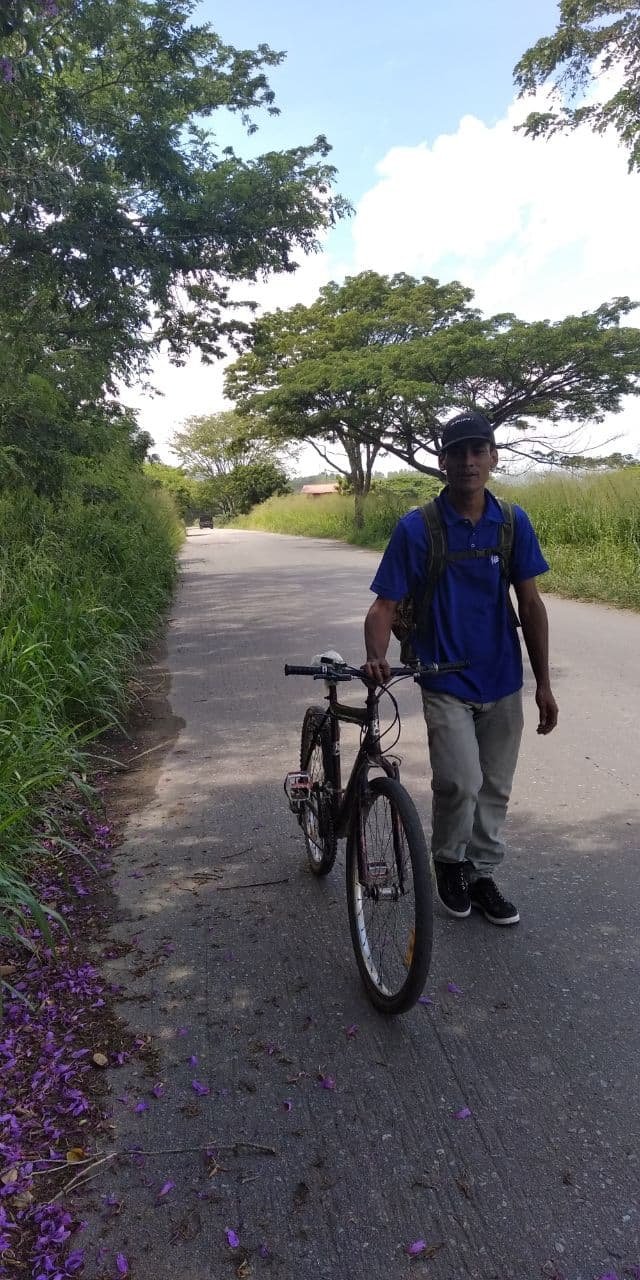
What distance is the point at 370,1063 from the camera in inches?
93.2

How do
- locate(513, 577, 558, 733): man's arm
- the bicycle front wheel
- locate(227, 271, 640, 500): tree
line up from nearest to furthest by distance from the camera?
the bicycle front wheel, locate(513, 577, 558, 733): man's arm, locate(227, 271, 640, 500): tree

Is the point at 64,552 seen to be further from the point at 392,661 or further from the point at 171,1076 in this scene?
the point at 171,1076

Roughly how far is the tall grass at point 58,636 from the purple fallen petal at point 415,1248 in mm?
1660

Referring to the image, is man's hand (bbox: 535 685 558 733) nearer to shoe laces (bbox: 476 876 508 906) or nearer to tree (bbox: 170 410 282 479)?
shoe laces (bbox: 476 876 508 906)

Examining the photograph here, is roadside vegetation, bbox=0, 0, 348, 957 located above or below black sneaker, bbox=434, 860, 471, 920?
above

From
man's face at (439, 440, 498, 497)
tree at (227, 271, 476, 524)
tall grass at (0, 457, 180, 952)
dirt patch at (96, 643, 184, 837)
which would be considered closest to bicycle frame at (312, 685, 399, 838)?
man's face at (439, 440, 498, 497)

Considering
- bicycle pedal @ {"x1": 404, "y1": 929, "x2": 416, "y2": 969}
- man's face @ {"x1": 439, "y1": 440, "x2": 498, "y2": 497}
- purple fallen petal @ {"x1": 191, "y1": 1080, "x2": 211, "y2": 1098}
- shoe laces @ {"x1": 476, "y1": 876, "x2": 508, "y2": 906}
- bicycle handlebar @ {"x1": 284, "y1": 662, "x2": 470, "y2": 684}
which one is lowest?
purple fallen petal @ {"x1": 191, "y1": 1080, "x2": 211, "y2": 1098}

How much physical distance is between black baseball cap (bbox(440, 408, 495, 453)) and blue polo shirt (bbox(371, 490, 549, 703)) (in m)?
→ 0.21

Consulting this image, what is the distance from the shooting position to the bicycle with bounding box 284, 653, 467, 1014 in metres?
2.43

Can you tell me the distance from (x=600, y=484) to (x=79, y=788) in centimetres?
1171

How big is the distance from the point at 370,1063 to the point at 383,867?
58 centimetres

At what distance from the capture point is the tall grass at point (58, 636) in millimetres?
3572

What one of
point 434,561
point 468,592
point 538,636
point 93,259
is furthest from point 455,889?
point 93,259

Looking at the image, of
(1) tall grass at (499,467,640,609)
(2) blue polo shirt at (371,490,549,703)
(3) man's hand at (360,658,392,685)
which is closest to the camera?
(3) man's hand at (360,658,392,685)
